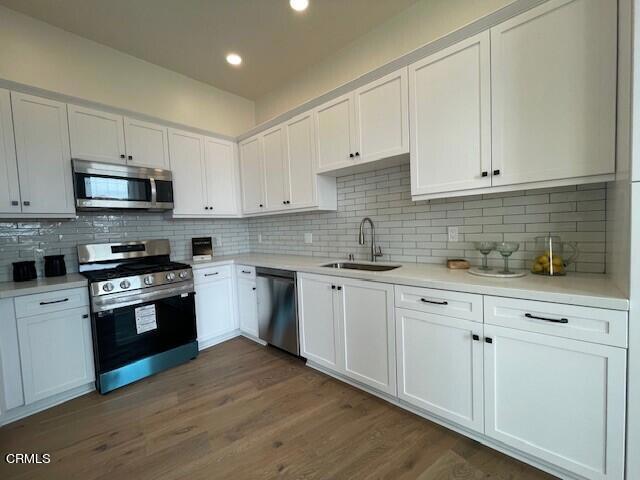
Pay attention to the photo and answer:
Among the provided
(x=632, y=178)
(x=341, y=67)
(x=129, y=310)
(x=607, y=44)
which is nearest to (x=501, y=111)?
(x=607, y=44)

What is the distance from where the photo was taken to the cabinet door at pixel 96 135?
8.18 ft

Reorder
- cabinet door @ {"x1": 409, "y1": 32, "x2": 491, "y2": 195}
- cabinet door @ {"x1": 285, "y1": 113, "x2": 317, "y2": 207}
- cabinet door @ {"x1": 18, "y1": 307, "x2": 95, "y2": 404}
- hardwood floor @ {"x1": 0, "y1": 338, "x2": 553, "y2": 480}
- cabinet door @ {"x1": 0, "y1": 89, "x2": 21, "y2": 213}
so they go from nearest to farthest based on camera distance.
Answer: hardwood floor @ {"x1": 0, "y1": 338, "x2": 553, "y2": 480} < cabinet door @ {"x1": 409, "y1": 32, "x2": 491, "y2": 195} < cabinet door @ {"x1": 18, "y1": 307, "x2": 95, "y2": 404} < cabinet door @ {"x1": 0, "y1": 89, "x2": 21, "y2": 213} < cabinet door @ {"x1": 285, "y1": 113, "x2": 317, "y2": 207}

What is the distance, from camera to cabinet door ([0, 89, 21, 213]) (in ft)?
7.10

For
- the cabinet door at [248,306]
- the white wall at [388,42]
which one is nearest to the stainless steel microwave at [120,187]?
the cabinet door at [248,306]

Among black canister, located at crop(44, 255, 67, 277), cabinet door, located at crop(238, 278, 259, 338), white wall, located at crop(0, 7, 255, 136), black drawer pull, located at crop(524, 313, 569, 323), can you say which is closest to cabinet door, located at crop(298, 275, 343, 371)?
cabinet door, located at crop(238, 278, 259, 338)

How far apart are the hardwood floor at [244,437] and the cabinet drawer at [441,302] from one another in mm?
768

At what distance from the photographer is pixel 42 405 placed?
216 centimetres

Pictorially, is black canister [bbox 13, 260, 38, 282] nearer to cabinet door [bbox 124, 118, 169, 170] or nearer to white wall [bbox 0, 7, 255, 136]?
cabinet door [bbox 124, 118, 169, 170]

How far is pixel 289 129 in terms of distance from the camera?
9.68 ft

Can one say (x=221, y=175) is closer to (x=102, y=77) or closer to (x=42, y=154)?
(x=102, y=77)

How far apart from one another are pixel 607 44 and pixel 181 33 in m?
3.12

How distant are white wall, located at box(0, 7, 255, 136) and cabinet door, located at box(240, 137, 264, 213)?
57 cm

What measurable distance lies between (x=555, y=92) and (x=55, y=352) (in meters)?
3.70

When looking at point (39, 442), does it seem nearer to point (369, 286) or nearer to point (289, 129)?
point (369, 286)
